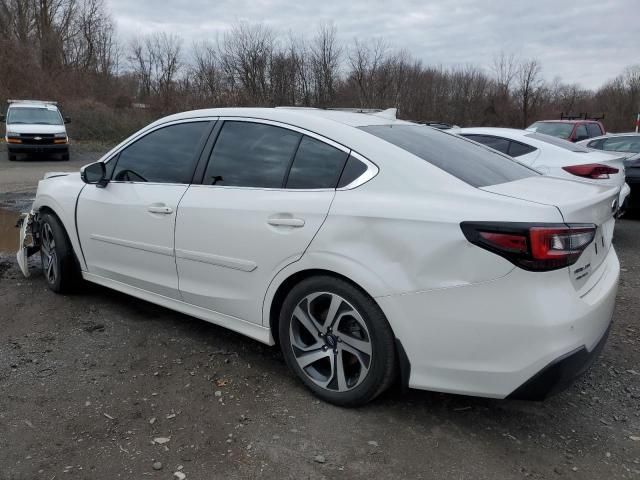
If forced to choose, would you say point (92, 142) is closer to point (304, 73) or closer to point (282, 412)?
point (304, 73)

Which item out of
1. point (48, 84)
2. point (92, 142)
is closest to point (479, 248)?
point (92, 142)

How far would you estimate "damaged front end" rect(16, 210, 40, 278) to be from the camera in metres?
4.91

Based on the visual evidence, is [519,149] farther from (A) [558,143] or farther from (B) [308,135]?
(B) [308,135]

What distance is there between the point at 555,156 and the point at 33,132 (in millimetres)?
17636

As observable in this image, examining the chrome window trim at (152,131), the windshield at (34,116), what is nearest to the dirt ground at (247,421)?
the chrome window trim at (152,131)

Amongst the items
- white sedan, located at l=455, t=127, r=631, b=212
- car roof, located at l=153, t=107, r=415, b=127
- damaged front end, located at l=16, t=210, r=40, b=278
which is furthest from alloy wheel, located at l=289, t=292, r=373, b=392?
white sedan, located at l=455, t=127, r=631, b=212

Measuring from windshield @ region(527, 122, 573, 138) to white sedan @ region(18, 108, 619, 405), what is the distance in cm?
1043

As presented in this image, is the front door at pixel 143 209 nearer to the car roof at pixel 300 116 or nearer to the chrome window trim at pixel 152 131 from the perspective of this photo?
the chrome window trim at pixel 152 131

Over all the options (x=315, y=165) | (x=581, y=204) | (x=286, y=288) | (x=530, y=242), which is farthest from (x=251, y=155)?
(x=581, y=204)

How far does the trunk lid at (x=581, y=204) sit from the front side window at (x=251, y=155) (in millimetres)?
1149

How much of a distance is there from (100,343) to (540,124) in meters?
12.1

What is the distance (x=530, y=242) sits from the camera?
91.3 inches

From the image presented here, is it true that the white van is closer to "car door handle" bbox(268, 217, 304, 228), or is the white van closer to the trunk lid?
"car door handle" bbox(268, 217, 304, 228)

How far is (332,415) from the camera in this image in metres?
2.89
